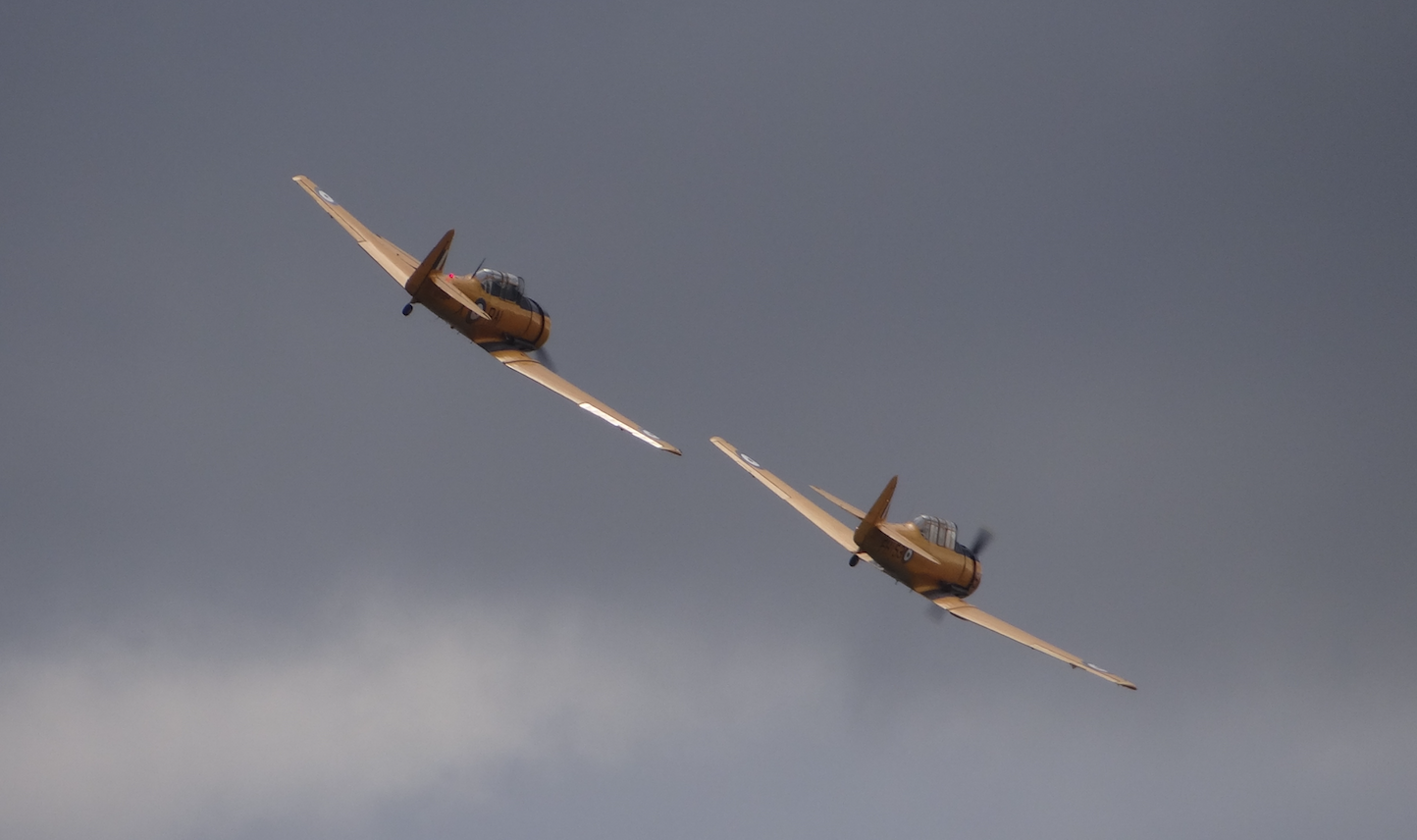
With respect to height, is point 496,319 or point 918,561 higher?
point 496,319

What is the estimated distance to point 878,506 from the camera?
89.1 m

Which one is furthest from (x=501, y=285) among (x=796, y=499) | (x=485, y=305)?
(x=796, y=499)

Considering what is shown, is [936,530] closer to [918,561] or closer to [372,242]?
[918,561]

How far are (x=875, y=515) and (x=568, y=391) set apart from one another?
15919 millimetres

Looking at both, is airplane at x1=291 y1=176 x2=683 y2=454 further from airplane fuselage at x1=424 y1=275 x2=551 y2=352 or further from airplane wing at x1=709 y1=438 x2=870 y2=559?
airplane wing at x1=709 y1=438 x2=870 y2=559

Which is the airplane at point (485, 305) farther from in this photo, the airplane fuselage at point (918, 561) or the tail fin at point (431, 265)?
the airplane fuselage at point (918, 561)

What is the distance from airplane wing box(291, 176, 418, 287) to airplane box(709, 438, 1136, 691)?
19952 mm

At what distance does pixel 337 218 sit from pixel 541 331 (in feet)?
39.4

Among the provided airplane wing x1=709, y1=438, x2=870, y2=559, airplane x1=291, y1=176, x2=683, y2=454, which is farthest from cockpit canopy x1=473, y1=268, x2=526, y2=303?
airplane wing x1=709, y1=438, x2=870, y2=559

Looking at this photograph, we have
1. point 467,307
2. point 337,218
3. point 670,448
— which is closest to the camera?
point 670,448

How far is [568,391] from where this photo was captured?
8988 centimetres

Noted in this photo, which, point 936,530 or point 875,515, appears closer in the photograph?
point 875,515

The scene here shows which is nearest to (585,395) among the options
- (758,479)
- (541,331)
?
(541,331)

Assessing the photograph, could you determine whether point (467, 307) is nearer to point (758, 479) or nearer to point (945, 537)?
point (758, 479)
